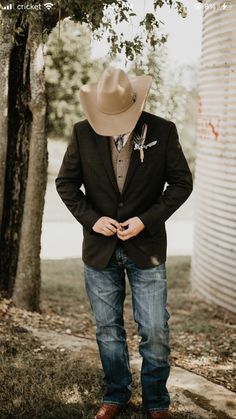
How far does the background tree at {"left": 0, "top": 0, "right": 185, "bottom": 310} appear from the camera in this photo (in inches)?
218

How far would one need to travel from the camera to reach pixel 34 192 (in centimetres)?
629

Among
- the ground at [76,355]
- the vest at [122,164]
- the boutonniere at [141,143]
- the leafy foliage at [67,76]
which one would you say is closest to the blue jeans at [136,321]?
the ground at [76,355]

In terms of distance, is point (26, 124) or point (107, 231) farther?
point (26, 124)

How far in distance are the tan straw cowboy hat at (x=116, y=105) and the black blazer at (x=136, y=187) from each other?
0.10 meters

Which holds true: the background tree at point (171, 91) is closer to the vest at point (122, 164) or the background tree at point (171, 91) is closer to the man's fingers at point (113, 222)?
the vest at point (122, 164)

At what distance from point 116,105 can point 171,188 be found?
61 cm

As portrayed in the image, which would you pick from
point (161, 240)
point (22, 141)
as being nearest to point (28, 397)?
point (161, 240)

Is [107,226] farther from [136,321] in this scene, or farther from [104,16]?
[104,16]

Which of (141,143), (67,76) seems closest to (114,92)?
(141,143)

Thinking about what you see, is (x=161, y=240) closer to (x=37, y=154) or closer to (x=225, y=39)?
(x=37, y=154)

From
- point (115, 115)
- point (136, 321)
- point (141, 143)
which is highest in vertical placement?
point (115, 115)

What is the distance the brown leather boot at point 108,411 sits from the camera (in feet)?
11.9

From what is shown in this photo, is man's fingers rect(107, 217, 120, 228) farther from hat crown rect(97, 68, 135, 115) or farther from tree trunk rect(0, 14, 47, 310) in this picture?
tree trunk rect(0, 14, 47, 310)

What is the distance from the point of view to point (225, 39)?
6918mm
